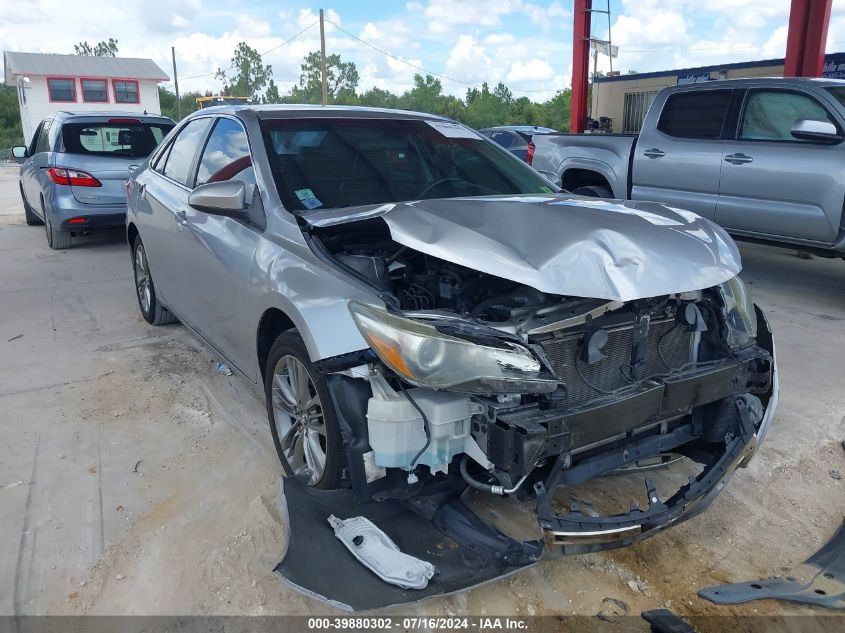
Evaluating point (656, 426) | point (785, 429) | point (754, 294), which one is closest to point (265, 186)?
point (656, 426)

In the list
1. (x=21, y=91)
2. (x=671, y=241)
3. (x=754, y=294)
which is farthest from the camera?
(x=21, y=91)

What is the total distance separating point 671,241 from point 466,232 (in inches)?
31.3

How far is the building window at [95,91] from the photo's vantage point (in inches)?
1807

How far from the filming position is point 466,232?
2586mm

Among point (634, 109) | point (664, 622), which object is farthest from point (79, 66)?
point (664, 622)

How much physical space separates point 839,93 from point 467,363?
5764 mm

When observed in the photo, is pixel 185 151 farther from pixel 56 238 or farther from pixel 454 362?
pixel 56 238

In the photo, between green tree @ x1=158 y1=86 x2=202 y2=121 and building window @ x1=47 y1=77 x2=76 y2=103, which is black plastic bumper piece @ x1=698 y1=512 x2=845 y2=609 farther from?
green tree @ x1=158 y1=86 x2=202 y2=121

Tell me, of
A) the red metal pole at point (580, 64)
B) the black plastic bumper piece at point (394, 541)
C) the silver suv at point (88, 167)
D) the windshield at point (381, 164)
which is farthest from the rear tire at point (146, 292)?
the red metal pole at point (580, 64)

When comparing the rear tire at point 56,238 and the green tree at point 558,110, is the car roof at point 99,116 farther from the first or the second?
the green tree at point 558,110

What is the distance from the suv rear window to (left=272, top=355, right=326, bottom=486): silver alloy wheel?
679cm

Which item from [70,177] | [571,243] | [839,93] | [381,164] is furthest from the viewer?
[70,177]

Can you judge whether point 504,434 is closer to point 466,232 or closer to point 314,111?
point 466,232

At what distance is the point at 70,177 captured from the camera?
8.30 metres
